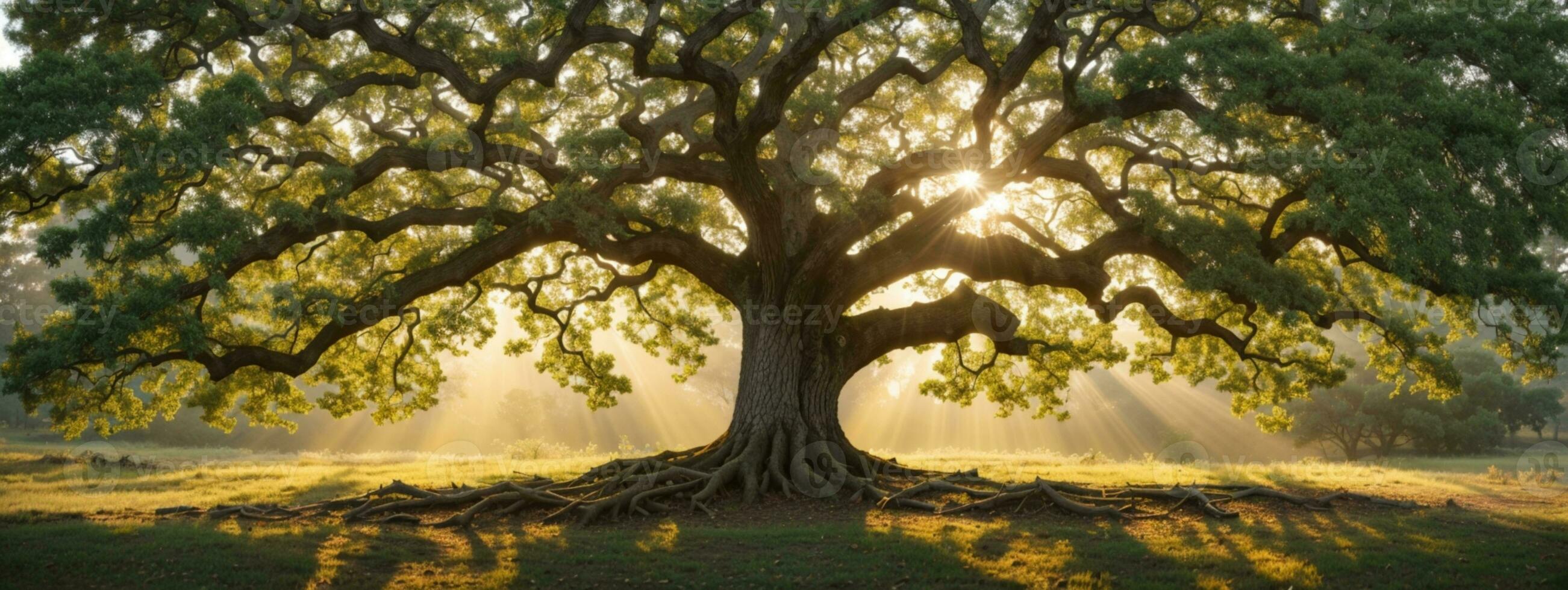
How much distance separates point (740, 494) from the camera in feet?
47.8

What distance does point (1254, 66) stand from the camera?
40.4ft

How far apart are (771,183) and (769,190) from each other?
1.64 meters

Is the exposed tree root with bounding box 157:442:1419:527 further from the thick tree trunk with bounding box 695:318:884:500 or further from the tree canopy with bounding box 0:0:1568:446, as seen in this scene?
the tree canopy with bounding box 0:0:1568:446

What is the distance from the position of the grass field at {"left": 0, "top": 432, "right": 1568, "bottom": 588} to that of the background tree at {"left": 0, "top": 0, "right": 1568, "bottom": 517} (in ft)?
5.60

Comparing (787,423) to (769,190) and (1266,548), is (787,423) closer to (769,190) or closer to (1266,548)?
(769,190)

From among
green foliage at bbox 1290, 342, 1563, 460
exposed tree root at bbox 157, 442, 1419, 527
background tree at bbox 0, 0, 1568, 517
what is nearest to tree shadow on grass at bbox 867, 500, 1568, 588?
exposed tree root at bbox 157, 442, 1419, 527

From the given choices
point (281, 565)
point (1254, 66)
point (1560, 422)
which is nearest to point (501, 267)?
point (281, 565)

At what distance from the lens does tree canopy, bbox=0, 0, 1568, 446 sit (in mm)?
11930

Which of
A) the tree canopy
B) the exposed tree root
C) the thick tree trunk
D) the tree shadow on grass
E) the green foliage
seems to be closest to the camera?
the tree shadow on grass

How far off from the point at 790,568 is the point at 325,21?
1034cm

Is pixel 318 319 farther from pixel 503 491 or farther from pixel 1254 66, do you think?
pixel 1254 66

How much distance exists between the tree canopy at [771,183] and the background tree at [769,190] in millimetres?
70

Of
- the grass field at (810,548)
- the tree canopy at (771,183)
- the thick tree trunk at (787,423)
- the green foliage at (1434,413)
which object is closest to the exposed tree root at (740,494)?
the thick tree trunk at (787,423)

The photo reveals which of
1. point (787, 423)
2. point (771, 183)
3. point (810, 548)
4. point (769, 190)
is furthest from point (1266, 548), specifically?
point (771, 183)
